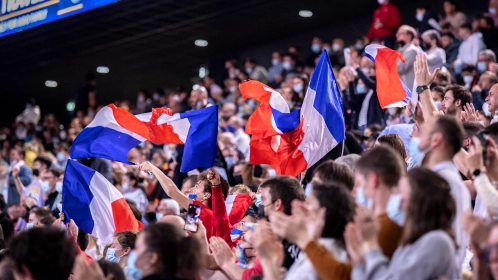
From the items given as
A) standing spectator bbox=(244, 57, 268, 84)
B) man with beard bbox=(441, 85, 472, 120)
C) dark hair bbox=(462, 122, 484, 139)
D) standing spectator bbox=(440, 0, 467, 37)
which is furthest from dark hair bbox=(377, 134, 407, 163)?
standing spectator bbox=(244, 57, 268, 84)

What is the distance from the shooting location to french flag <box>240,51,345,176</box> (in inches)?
289

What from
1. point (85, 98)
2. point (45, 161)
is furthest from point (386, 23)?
point (85, 98)

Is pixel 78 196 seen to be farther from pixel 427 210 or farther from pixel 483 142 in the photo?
pixel 427 210

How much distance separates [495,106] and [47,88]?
18.1 metres

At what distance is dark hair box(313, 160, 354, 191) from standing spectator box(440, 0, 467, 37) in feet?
30.1

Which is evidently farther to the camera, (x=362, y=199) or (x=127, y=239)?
(x=127, y=239)

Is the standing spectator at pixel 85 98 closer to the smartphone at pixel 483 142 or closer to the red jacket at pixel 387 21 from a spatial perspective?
the red jacket at pixel 387 21

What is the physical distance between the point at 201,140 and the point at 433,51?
5.27 metres

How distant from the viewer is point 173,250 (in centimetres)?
433

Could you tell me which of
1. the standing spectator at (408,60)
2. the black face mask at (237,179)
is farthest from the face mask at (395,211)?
the standing spectator at (408,60)

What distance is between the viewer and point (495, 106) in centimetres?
705

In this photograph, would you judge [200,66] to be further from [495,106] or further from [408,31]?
[495,106]

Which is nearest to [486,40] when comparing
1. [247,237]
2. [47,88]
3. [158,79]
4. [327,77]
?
[327,77]

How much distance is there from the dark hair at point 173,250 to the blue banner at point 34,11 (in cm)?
916
